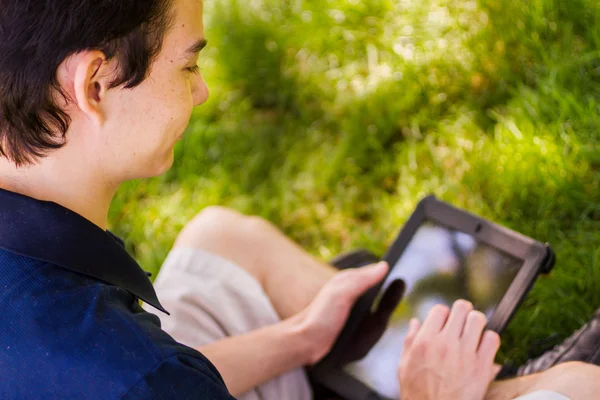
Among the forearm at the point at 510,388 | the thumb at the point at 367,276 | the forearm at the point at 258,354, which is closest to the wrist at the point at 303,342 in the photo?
the forearm at the point at 258,354

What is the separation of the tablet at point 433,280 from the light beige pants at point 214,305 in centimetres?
11

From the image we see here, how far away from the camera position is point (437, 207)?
1.48 m

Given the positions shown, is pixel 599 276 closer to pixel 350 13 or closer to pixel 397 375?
pixel 397 375

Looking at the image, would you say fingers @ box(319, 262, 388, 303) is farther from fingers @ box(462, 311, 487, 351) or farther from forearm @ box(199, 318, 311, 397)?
fingers @ box(462, 311, 487, 351)

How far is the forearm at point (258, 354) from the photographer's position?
4.35 ft

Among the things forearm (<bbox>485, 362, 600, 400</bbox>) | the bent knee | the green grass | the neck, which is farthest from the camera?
the green grass

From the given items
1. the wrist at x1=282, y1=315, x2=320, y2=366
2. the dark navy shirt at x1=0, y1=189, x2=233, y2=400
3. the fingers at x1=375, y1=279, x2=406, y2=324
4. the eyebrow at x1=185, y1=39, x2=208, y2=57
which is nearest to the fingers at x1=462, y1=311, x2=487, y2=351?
the fingers at x1=375, y1=279, x2=406, y2=324

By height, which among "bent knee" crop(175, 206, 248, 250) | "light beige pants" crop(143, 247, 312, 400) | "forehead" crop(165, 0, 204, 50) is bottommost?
"light beige pants" crop(143, 247, 312, 400)

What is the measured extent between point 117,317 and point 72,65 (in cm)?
33

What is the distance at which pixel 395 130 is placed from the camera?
2139mm

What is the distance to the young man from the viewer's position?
0.88 meters

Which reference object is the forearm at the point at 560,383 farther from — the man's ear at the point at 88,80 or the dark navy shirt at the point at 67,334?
the man's ear at the point at 88,80

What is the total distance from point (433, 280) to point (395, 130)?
78cm

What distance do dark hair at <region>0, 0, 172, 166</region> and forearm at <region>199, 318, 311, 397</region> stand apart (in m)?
0.53
